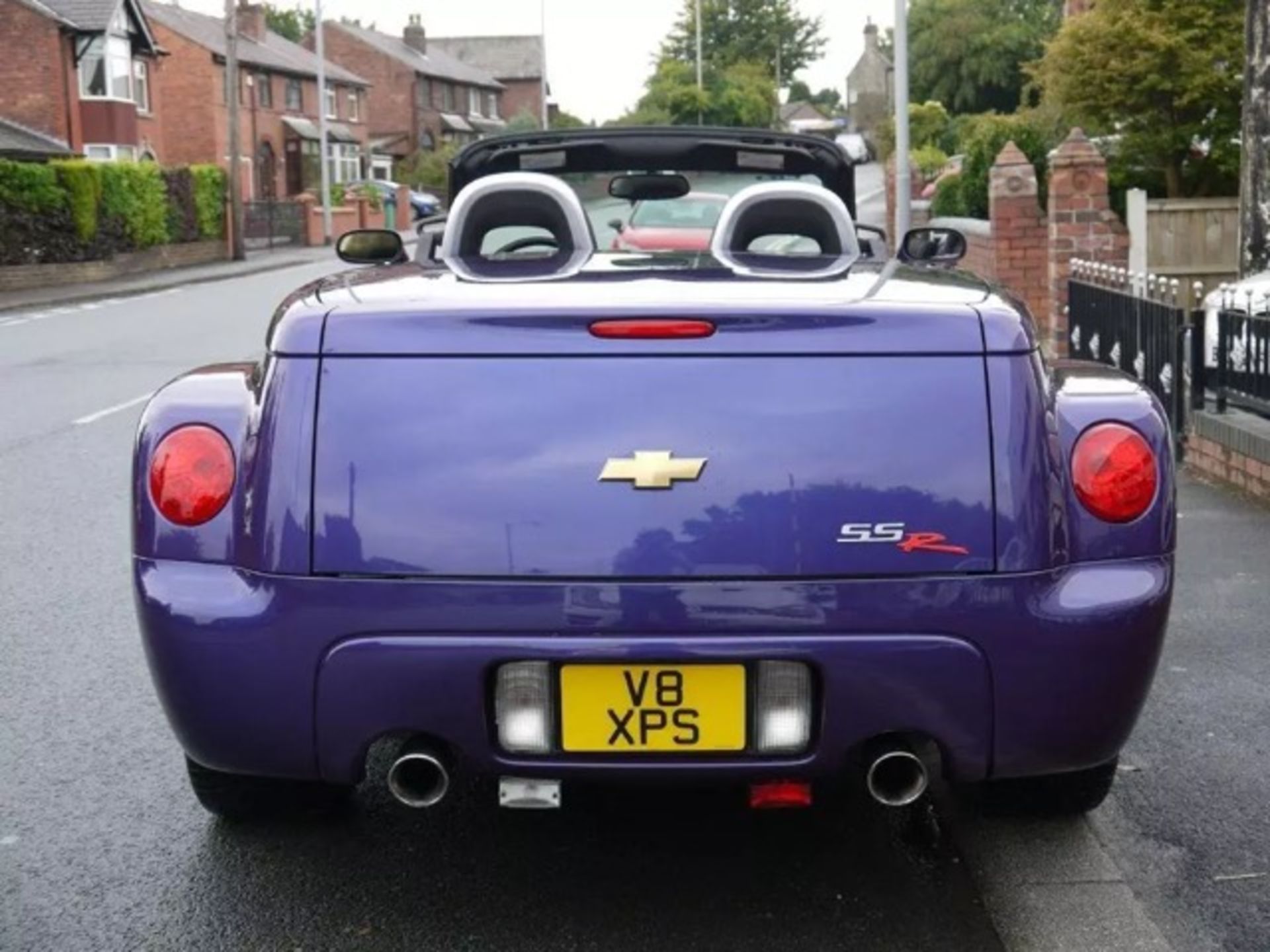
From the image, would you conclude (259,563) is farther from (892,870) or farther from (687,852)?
(892,870)

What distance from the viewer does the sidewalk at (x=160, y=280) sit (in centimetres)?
2984

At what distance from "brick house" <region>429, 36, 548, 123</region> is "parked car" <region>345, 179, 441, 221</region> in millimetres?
39538

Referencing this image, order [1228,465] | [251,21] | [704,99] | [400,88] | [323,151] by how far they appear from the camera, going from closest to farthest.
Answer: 1. [1228,465]
2. [323,151]
3. [251,21]
4. [704,99]
5. [400,88]

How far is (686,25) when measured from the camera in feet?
370

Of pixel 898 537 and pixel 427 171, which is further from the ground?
pixel 427 171

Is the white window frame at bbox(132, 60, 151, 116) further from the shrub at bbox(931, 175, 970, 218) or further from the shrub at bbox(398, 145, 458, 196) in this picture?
the shrub at bbox(931, 175, 970, 218)

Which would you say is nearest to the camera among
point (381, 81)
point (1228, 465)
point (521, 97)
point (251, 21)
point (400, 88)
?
point (1228, 465)

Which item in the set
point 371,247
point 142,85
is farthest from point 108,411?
point 142,85

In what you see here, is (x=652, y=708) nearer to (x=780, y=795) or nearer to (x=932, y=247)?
(x=780, y=795)

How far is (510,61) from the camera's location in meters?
116

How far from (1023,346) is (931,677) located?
2.08ft

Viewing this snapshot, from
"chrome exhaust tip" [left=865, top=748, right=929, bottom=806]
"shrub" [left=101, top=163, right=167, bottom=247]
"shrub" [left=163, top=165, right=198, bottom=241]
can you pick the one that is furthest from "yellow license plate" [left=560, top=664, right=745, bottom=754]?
"shrub" [left=163, top=165, right=198, bottom=241]

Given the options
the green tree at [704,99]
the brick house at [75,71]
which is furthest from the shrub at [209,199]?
the green tree at [704,99]

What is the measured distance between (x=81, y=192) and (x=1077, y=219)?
80.3 ft
